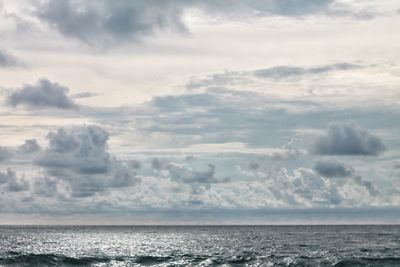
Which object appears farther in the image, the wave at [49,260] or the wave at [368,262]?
the wave at [49,260]

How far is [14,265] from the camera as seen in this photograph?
84750 mm

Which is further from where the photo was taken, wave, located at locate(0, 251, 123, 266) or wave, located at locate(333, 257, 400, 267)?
wave, located at locate(0, 251, 123, 266)

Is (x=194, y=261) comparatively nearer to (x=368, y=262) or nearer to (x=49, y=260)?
(x=49, y=260)

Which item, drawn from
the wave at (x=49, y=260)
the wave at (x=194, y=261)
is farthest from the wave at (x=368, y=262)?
the wave at (x=49, y=260)

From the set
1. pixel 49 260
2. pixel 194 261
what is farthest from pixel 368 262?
pixel 49 260

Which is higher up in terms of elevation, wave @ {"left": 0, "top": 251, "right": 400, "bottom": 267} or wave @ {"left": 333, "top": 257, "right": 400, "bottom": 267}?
wave @ {"left": 333, "top": 257, "right": 400, "bottom": 267}

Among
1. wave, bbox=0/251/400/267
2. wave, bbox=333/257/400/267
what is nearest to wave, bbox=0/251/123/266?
wave, bbox=0/251/400/267

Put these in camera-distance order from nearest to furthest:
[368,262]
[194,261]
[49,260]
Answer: [368,262]
[194,261]
[49,260]

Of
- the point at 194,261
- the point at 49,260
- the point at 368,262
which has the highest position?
the point at 368,262

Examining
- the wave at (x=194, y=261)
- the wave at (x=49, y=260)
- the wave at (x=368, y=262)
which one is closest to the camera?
the wave at (x=368, y=262)

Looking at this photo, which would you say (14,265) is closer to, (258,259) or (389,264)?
(258,259)

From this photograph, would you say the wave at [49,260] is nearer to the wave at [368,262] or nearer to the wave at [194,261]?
the wave at [194,261]

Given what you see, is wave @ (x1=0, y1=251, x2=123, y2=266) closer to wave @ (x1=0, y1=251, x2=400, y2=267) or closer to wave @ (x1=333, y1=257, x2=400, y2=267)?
wave @ (x1=0, y1=251, x2=400, y2=267)

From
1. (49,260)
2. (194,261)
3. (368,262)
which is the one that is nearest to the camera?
(368,262)
